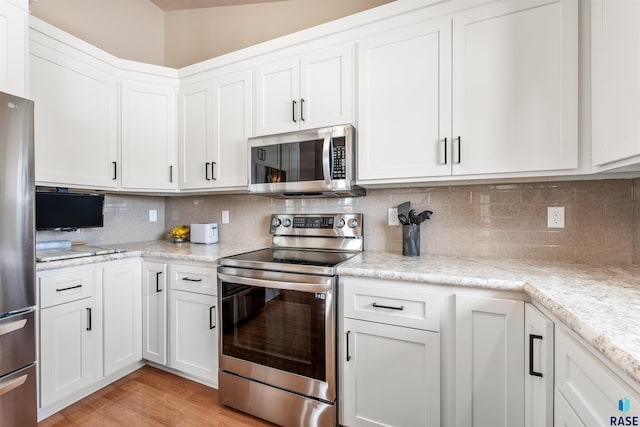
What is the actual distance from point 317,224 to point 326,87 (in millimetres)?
932

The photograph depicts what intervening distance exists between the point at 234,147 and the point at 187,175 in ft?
1.74

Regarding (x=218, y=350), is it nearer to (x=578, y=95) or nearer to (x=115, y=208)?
(x=115, y=208)

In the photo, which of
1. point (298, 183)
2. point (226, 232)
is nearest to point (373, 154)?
point (298, 183)

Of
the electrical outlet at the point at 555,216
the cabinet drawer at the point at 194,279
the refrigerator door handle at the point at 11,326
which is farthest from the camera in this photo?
the cabinet drawer at the point at 194,279

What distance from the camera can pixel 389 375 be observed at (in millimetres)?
1411

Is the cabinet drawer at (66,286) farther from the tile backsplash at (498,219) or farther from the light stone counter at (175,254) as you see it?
the tile backsplash at (498,219)

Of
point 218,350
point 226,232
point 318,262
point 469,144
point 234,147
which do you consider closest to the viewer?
point 469,144

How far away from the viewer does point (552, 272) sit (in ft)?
4.31

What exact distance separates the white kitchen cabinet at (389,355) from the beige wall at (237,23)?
216 centimetres

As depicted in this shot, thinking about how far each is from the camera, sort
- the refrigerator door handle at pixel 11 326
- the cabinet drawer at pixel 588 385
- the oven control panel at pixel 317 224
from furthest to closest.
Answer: the oven control panel at pixel 317 224 < the refrigerator door handle at pixel 11 326 < the cabinet drawer at pixel 588 385

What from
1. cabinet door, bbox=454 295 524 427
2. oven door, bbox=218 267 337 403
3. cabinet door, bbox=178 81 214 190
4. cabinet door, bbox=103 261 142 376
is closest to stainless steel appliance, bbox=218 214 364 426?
oven door, bbox=218 267 337 403

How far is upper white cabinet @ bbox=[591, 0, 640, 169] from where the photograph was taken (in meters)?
0.91

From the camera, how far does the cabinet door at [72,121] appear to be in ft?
5.89

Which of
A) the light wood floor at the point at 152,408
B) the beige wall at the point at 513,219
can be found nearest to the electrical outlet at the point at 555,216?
the beige wall at the point at 513,219
